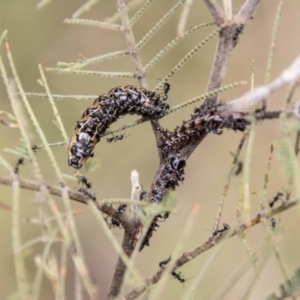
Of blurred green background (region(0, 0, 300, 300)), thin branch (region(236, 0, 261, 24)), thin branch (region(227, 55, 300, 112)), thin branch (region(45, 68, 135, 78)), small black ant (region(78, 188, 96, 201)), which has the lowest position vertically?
thin branch (region(227, 55, 300, 112))

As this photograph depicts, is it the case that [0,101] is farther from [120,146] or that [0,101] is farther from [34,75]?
[120,146]

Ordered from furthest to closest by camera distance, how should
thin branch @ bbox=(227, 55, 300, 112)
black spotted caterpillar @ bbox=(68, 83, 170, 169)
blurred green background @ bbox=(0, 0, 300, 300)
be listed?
1. blurred green background @ bbox=(0, 0, 300, 300)
2. black spotted caterpillar @ bbox=(68, 83, 170, 169)
3. thin branch @ bbox=(227, 55, 300, 112)

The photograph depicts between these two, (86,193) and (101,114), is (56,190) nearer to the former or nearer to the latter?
(86,193)

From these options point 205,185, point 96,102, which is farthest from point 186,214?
point 96,102

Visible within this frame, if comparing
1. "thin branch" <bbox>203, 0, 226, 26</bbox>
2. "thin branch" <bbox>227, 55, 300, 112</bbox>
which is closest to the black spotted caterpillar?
"thin branch" <bbox>203, 0, 226, 26</bbox>

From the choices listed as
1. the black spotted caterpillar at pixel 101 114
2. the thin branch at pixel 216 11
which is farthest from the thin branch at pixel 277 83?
the black spotted caterpillar at pixel 101 114

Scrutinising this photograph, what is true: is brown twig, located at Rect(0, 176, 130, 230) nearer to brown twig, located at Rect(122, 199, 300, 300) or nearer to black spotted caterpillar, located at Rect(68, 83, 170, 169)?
brown twig, located at Rect(122, 199, 300, 300)

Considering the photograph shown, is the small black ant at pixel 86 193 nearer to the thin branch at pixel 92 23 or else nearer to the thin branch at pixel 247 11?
the thin branch at pixel 92 23

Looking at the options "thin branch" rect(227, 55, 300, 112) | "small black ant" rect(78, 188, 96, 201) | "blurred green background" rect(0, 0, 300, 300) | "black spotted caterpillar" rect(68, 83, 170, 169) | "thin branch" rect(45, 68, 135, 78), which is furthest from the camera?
"blurred green background" rect(0, 0, 300, 300)

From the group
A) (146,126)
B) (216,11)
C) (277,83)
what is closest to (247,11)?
(216,11)
